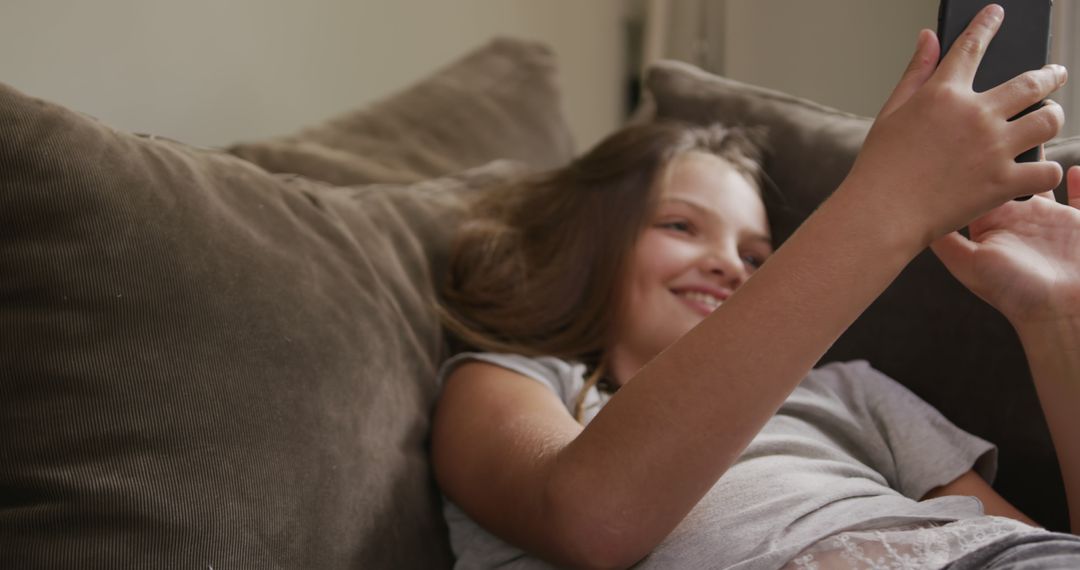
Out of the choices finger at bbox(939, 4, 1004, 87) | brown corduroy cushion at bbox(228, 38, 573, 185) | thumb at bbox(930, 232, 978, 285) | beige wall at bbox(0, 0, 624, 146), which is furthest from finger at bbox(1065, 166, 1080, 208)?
beige wall at bbox(0, 0, 624, 146)

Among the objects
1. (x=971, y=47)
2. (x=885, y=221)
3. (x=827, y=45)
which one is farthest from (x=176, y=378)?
(x=827, y=45)

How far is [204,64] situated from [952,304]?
116cm

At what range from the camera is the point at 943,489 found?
916mm

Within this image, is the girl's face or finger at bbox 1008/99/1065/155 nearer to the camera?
finger at bbox 1008/99/1065/155

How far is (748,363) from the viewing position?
656mm

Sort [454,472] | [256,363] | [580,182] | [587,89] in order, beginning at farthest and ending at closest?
[587,89] < [580,182] < [454,472] < [256,363]

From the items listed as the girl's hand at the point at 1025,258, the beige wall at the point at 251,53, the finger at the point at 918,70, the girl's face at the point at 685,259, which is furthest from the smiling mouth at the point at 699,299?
the beige wall at the point at 251,53

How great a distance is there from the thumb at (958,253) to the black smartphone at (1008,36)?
0.11 meters

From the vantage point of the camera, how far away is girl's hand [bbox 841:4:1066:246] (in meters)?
0.66

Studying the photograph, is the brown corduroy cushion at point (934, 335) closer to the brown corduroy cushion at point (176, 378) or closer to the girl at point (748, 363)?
the girl at point (748, 363)

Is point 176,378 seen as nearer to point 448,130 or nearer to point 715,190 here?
point 715,190

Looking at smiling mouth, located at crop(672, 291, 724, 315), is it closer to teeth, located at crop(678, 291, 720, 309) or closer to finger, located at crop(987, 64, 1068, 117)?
teeth, located at crop(678, 291, 720, 309)

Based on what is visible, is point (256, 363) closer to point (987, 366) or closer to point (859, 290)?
point (859, 290)

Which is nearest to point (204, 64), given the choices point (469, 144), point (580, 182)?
point (469, 144)
